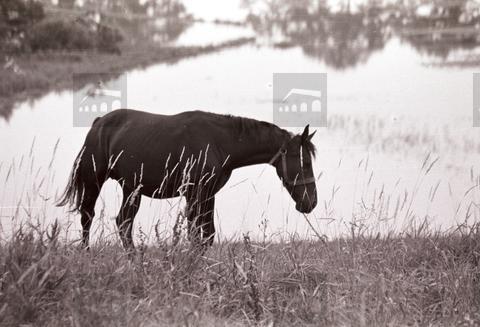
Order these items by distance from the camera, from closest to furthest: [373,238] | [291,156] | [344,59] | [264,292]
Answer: [264,292], [373,238], [291,156], [344,59]

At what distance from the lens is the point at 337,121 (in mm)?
6758

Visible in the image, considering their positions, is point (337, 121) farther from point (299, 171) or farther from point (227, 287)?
point (227, 287)

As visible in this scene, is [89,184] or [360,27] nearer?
[89,184]

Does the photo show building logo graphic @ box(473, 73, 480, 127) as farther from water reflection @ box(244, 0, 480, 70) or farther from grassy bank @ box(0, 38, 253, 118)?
grassy bank @ box(0, 38, 253, 118)

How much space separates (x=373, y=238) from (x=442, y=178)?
1792mm

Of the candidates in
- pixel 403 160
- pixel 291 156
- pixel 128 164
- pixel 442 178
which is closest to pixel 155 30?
pixel 128 164

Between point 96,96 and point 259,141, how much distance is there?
1977 millimetres

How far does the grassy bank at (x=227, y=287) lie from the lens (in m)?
3.56

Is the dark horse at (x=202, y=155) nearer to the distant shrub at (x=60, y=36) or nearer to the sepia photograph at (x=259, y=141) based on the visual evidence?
the sepia photograph at (x=259, y=141)

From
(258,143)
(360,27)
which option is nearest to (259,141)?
(258,143)

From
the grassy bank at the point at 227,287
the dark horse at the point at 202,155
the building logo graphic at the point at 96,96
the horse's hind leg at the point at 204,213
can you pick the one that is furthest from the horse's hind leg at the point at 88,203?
the grassy bank at the point at 227,287

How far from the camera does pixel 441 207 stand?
617 centimetres

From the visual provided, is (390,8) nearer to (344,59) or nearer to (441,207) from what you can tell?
(344,59)

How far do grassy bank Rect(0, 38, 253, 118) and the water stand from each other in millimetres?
106
